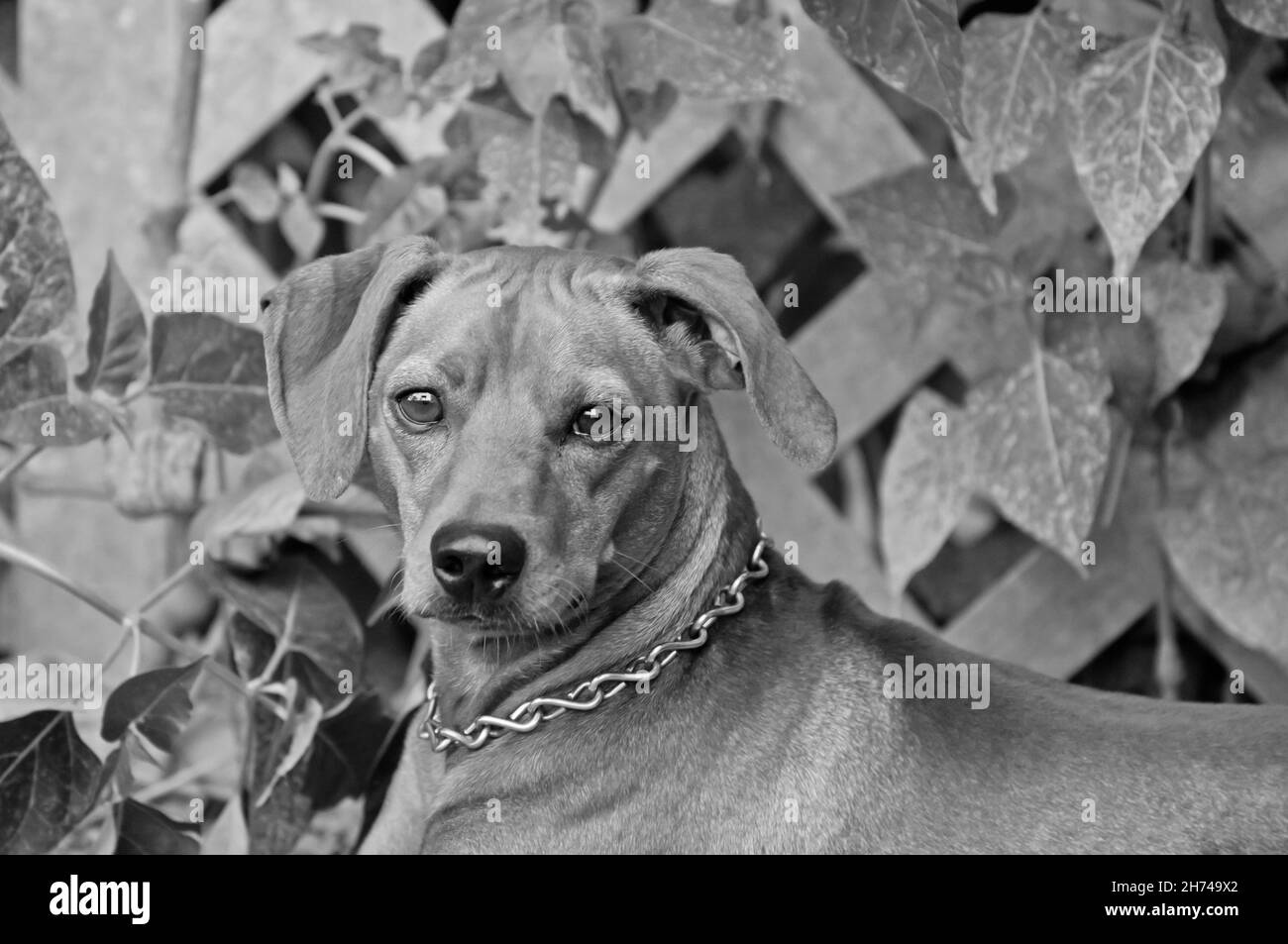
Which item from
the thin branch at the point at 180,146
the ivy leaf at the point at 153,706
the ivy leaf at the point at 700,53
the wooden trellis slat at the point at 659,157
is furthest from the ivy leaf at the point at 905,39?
the thin branch at the point at 180,146

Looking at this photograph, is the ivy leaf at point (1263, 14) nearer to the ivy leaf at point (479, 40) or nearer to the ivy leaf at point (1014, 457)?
the ivy leaf at point (1014, 457)

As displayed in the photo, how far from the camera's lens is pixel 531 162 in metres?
2.73

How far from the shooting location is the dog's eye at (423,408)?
6.84 ft

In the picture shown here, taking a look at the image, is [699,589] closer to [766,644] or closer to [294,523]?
[766,644]

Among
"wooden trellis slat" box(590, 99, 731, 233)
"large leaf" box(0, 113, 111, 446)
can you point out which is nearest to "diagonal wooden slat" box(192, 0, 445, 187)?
"wooden trellis slat" box(590, 99, 731, 233)

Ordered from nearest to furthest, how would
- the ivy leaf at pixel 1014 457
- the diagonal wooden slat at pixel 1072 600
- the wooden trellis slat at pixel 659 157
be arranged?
the ivy leaf at pixel 1014 457 → the diagonal wooden slat at pixel 1072 600 → the wooden trellis slat at pixel 659 157

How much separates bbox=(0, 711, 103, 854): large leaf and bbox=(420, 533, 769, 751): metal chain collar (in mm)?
618

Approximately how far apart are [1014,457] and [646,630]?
929 mm

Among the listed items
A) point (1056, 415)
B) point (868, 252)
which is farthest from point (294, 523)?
point (1056, 415)

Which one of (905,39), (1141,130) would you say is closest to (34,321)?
(905,39)

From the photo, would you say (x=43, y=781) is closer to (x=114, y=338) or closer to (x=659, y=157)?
(x=114, y=338)

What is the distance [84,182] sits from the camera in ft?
11.6

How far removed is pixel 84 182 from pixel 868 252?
1.84 metres

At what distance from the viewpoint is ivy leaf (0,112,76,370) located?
2.33 meters
